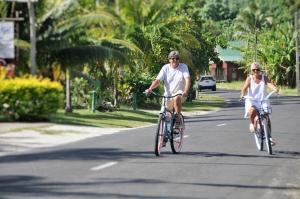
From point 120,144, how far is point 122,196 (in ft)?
20.5

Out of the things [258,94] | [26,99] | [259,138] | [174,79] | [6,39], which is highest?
[6,39]

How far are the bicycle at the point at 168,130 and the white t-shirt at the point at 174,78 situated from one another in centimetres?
19

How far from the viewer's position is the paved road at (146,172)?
28.9ft

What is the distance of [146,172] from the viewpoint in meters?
10.5

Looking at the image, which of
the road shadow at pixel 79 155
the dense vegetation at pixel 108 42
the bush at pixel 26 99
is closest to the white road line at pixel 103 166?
the road shadow at pixel 79 155

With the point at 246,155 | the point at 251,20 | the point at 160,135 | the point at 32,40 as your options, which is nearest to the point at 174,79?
the point at 160,135

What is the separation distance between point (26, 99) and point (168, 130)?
673 cm

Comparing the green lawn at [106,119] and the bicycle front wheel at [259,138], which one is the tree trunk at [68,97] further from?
the bicycle front wheel at [259,138]

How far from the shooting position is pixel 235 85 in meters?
86.1

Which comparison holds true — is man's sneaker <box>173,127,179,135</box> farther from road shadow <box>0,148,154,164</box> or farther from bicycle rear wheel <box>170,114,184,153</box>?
road shadow <box>0,148,154,164</box>

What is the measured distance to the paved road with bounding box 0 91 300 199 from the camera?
8.80 meters

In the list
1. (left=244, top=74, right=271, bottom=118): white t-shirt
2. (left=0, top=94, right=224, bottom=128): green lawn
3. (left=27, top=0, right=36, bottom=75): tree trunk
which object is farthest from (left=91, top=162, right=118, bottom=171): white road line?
(left=27, top=0, right=36, bottom=75): tree trunk

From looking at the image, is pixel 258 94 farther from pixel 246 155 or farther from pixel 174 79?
pixel 174 79

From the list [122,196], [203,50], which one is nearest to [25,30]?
[122,196]
